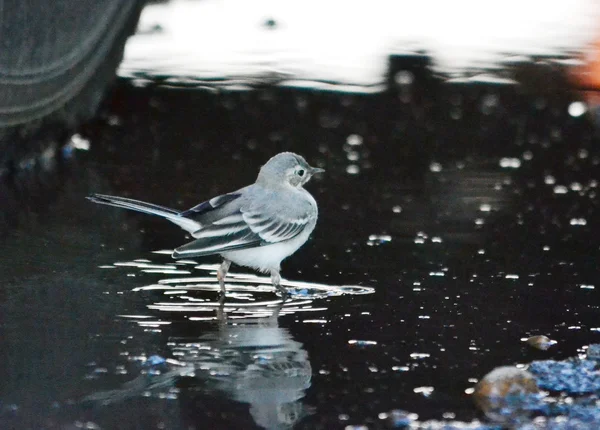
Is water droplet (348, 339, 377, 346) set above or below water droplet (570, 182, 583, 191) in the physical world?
below

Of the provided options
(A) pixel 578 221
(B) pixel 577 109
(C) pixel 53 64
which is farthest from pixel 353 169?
(B) pixel 577 109

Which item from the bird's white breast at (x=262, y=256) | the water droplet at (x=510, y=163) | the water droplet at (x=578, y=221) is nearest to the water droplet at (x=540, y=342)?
the bird's white breast at (x=262, y=256)

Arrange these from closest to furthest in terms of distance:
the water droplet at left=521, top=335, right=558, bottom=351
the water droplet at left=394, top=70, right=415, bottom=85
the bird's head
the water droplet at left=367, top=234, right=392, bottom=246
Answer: the water droplet at left=521, top=335, right=558, bottom=351
the bird's head
the water droplet at left=367, top=234, right=392, bottom=246
the water droplet at left=394, top=70, right=415, bottom=85

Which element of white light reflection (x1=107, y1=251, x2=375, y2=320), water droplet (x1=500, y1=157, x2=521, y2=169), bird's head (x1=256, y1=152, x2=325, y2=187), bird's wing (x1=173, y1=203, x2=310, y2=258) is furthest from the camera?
water droplet (x1=500, y1=157, x2=521, y2=169)

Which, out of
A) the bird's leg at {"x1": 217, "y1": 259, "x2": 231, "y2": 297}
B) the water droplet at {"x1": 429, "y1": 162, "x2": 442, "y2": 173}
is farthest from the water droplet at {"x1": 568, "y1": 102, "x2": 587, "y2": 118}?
the bird's leg at {"x1": 217, "y1": 259, "x2": 231, "y2": 297}

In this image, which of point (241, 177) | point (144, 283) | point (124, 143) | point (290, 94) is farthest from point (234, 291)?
point (290, 94)

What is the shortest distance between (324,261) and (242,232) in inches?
29.5

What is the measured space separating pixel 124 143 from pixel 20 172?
1210 millimetres

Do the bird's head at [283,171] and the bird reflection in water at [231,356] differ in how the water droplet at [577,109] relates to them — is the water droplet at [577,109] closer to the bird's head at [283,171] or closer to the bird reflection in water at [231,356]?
the bird's head at [283,171]

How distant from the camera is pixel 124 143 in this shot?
10.2 meters

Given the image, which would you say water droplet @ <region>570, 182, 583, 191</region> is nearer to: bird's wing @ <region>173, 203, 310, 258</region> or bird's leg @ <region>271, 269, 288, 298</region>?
bird's wing @ <region>173, 203, 310, 258</region>

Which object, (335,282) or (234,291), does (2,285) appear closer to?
(234,291)

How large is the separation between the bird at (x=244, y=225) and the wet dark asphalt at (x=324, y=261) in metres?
0.23

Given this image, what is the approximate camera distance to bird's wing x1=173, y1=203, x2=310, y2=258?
674cm
